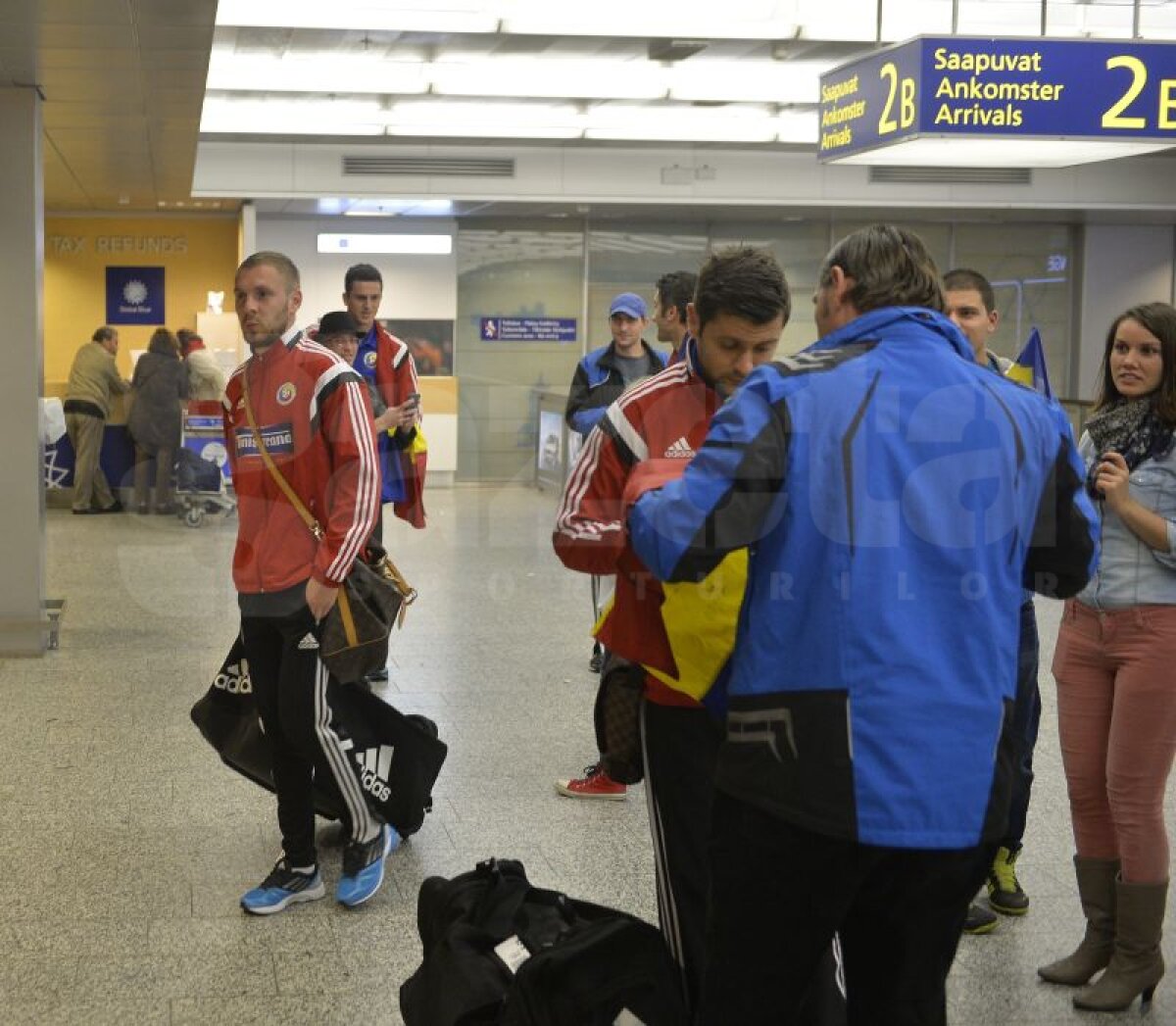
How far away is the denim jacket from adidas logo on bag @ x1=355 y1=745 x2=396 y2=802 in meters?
1.93

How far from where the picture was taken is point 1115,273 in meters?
18.8

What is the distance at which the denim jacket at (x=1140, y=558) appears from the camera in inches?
138

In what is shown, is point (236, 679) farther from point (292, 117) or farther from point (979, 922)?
point (292, 117)

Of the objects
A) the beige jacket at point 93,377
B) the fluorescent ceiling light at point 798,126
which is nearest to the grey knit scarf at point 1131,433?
the fluorescent ceiling light at point 798,126

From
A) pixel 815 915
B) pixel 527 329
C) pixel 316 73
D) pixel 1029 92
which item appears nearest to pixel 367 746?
pixel 815 915

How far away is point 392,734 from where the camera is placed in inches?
172

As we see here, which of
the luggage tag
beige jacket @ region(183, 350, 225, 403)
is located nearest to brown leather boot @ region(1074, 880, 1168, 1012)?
the luggage tag

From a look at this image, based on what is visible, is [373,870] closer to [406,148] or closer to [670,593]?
[670,593]

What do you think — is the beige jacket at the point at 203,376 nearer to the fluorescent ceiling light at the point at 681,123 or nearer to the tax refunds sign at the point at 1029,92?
the fluorescent ceiling light at the point at 681,123

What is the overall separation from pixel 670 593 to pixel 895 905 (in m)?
0.55

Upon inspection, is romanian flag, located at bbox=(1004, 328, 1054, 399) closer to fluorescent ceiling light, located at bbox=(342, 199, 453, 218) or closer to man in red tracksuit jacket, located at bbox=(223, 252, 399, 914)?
man in red tracksuit jacket, located at bbox=(223, 252, 399, 914)

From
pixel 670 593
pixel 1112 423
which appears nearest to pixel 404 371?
pixel 1112 423

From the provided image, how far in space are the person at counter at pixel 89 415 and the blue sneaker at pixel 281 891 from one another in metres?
11.0

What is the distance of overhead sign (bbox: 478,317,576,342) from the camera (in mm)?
18016
